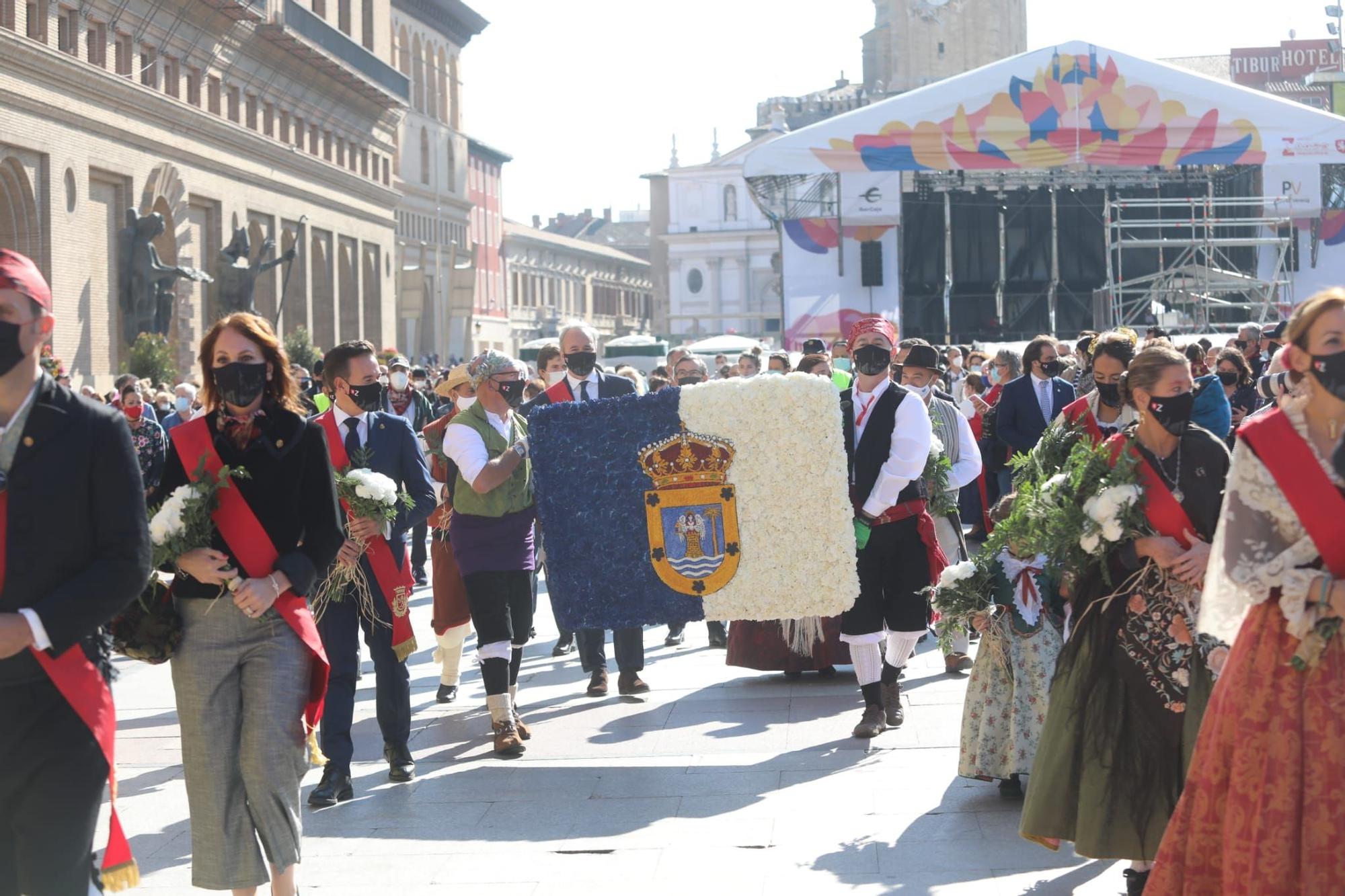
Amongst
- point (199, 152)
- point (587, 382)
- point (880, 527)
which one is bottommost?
point (880, 527)

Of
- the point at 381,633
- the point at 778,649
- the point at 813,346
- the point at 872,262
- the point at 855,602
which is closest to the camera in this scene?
the point at 381,633

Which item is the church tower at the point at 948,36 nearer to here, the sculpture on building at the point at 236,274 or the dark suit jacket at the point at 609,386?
the sculpture on building at the point at 236,274

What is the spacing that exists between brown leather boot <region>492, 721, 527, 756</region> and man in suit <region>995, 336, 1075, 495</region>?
16.7 feet

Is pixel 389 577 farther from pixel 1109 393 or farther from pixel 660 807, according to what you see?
pixel 1109 393

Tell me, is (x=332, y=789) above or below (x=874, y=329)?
below

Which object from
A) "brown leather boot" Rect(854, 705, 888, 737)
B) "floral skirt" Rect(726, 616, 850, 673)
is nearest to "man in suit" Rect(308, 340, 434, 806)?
"brown leather boot" Rect(854, 705, 888, 737)

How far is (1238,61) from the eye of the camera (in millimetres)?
108500

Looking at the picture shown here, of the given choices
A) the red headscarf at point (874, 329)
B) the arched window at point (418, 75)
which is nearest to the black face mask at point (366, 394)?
the red headscarf at point (874, 329)

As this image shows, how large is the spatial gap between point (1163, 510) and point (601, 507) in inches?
134

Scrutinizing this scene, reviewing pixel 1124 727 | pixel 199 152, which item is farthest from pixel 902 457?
pixel 199 152

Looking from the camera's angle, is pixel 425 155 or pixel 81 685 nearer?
pixel 81 685

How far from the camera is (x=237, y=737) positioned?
514cm

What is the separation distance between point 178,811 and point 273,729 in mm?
2416

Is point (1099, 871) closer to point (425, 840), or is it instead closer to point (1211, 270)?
point (425, 840)
